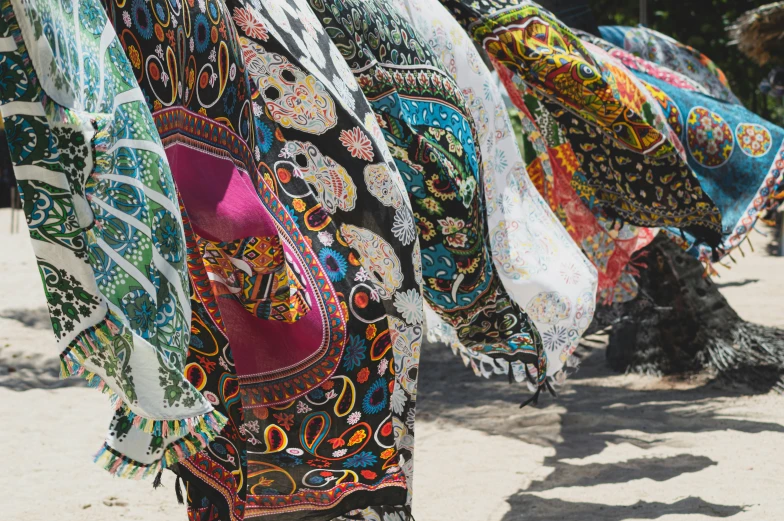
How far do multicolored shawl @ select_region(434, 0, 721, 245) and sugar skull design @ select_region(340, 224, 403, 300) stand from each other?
2.65ft

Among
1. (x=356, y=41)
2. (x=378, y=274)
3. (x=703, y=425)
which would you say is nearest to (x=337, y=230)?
(x=378, y=274)

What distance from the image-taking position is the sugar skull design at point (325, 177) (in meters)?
1.20

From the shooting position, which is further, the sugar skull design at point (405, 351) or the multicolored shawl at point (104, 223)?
the sugar skull design at point (405, 351)

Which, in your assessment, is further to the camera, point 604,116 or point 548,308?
point 604,116

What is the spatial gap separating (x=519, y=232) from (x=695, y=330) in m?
3.07

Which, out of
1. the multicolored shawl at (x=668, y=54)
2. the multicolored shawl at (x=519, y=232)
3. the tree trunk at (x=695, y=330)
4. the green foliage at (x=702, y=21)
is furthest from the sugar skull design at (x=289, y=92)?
the green foliage at (x=702, y=21)

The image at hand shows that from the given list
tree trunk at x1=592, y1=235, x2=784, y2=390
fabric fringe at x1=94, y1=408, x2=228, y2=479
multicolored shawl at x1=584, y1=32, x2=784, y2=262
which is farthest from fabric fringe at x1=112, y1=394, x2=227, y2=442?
tree trunk at x1=592, y1=235, x2=784, y2=390

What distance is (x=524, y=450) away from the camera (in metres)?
3.63

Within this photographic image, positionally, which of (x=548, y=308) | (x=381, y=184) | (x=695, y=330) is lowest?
(x=695, y=330)

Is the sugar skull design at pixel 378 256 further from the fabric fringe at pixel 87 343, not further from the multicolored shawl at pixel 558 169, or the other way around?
the multicolored shawl at pixel 558 169

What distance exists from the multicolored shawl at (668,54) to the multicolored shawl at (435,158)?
1.76 metres

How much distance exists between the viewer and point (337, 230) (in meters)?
1.20

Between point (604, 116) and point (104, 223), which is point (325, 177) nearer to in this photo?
point (104, 223)

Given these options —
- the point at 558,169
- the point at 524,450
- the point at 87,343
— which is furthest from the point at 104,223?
the point at 524,450
